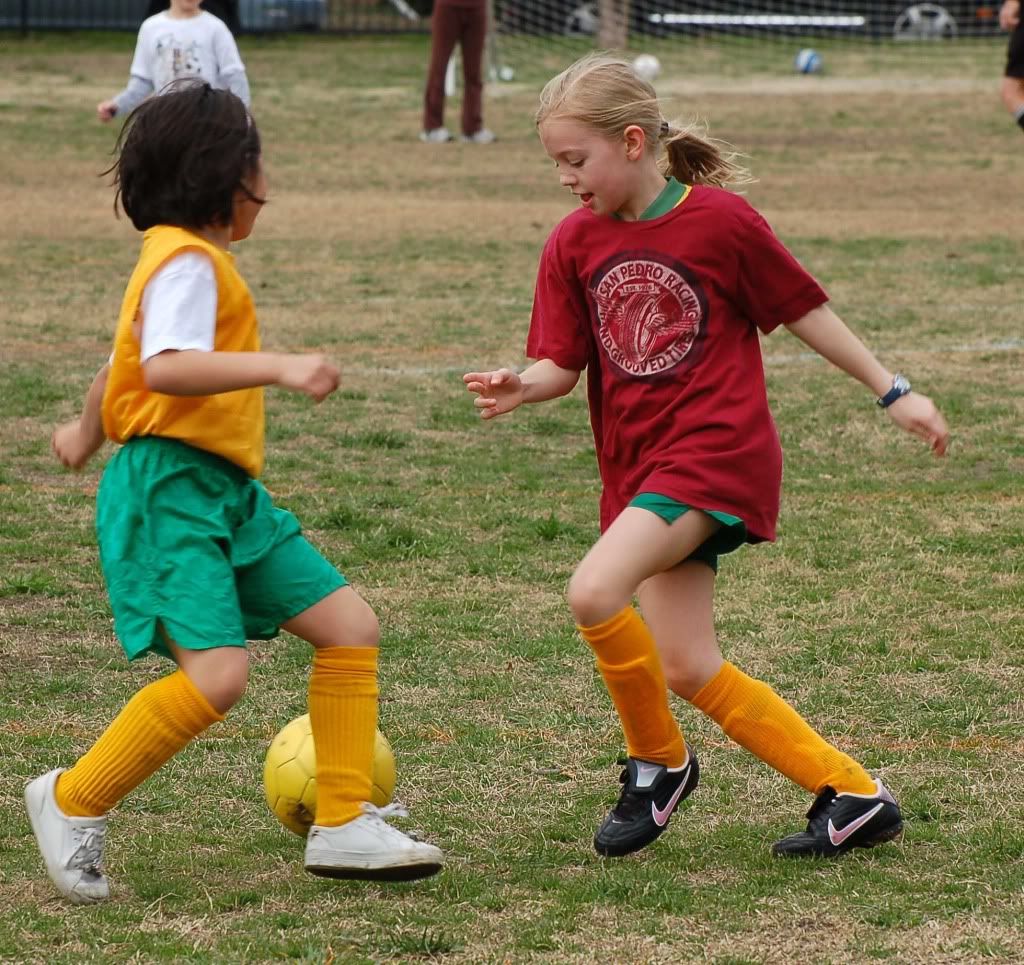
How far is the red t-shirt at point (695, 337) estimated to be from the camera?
3.45 meters

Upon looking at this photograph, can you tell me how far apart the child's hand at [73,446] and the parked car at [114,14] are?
24514 millimetres

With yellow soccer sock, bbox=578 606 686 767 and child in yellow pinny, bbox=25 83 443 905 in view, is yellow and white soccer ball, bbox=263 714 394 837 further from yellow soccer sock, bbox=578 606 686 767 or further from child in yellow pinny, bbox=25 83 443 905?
yellow soccer sock, bbox=578 606 686 767

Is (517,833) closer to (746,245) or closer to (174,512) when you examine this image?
(174,512)

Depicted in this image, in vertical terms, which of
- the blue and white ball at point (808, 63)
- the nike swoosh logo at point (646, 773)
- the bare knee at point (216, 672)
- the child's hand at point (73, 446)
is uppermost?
the child's hand at point (73, 446)

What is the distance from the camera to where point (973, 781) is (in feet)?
13.0

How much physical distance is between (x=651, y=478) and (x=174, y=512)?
89cm

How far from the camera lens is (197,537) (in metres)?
3.21

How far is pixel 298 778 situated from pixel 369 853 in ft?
1.18

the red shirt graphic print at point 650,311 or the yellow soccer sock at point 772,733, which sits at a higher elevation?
the red shirt graphic print at point 650,311

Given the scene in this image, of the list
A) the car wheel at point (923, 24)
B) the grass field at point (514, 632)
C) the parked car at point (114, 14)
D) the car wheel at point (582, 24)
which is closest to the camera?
the grass field at point (514, 632)

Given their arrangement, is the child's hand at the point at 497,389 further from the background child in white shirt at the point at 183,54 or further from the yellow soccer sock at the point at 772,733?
the background child in white shirt at the point at 183,54

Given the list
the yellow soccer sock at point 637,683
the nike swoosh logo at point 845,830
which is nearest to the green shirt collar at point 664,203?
the yellow soccer sock at point 637,683

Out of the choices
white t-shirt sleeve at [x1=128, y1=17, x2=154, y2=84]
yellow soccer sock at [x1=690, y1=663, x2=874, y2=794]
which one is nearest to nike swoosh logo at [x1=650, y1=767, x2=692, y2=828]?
yellow soccer sock at [x1=690, y1=663, x2=874, y2=794]

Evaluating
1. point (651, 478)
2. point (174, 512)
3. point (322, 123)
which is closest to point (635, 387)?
point (651, 478)
